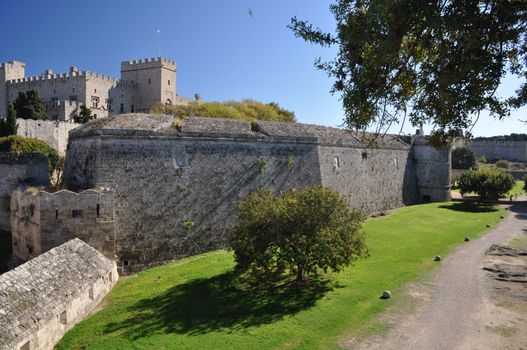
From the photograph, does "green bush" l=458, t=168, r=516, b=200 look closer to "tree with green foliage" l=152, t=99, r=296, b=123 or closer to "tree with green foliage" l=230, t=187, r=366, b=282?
"tree with green foliage" l=152, t=99, r=296, b=123

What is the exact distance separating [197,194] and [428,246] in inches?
391

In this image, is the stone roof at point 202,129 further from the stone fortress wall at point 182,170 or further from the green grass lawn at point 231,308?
the green grass lawn at point 231,308

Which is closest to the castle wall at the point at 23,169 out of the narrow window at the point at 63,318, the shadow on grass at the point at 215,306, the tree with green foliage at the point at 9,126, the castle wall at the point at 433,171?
the tree with green foliage at the point at 9,126

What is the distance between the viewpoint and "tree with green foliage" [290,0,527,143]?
5.71 meters

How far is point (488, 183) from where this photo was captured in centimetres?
2961

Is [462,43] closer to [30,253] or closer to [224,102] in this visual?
[30,253]

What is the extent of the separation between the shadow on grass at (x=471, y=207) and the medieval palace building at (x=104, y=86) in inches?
1234

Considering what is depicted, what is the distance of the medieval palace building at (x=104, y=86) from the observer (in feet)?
147

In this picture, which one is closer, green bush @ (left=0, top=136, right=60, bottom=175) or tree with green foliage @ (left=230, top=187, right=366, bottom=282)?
tree with green foliage @ (left=230, top=187, right=366, bottom=282)

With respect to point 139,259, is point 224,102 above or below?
above

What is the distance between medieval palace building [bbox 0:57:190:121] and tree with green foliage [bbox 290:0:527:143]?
4046cm

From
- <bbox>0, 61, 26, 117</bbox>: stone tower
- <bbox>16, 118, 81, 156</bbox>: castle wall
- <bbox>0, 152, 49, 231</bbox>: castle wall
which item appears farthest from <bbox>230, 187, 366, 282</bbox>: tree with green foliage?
<bbox>0, 61, 26, 117</bbox>: stone tower

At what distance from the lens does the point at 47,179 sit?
60.3ft

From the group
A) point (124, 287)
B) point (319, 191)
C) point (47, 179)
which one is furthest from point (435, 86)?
point (47, 179)
